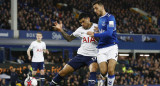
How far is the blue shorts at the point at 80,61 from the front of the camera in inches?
363

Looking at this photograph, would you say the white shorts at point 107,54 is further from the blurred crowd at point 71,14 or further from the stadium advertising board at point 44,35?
the stadium advertising board at point 44,35

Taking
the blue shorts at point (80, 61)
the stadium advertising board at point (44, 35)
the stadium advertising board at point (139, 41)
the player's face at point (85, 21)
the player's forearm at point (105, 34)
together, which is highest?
the player's face at point (85, 21)

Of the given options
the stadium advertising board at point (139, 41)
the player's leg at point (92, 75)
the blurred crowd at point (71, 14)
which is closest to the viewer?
the player's leg at point (92, 75)

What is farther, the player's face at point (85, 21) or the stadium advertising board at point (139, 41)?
the stadium advertising board at point (139, 41)

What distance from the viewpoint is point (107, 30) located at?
8328mm

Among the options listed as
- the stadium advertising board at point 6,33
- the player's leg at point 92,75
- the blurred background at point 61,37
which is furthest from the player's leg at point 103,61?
the stadium advertising board at point 6,33

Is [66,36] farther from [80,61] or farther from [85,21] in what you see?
[80,61]

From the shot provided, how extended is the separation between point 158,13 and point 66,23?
17.9 metres

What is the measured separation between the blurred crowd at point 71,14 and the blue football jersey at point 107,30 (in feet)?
54.9

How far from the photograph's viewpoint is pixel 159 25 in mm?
40844

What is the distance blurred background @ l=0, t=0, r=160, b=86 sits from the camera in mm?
23125

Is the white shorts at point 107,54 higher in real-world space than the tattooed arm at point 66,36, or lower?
lower

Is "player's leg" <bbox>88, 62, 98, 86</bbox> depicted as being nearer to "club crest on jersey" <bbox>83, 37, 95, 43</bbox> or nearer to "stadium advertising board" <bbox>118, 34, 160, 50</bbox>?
"club crest on jersey" <bbox>83, 37, 95, 43</bbox>

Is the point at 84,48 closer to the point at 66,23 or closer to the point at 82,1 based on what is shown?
the point at 66,23
